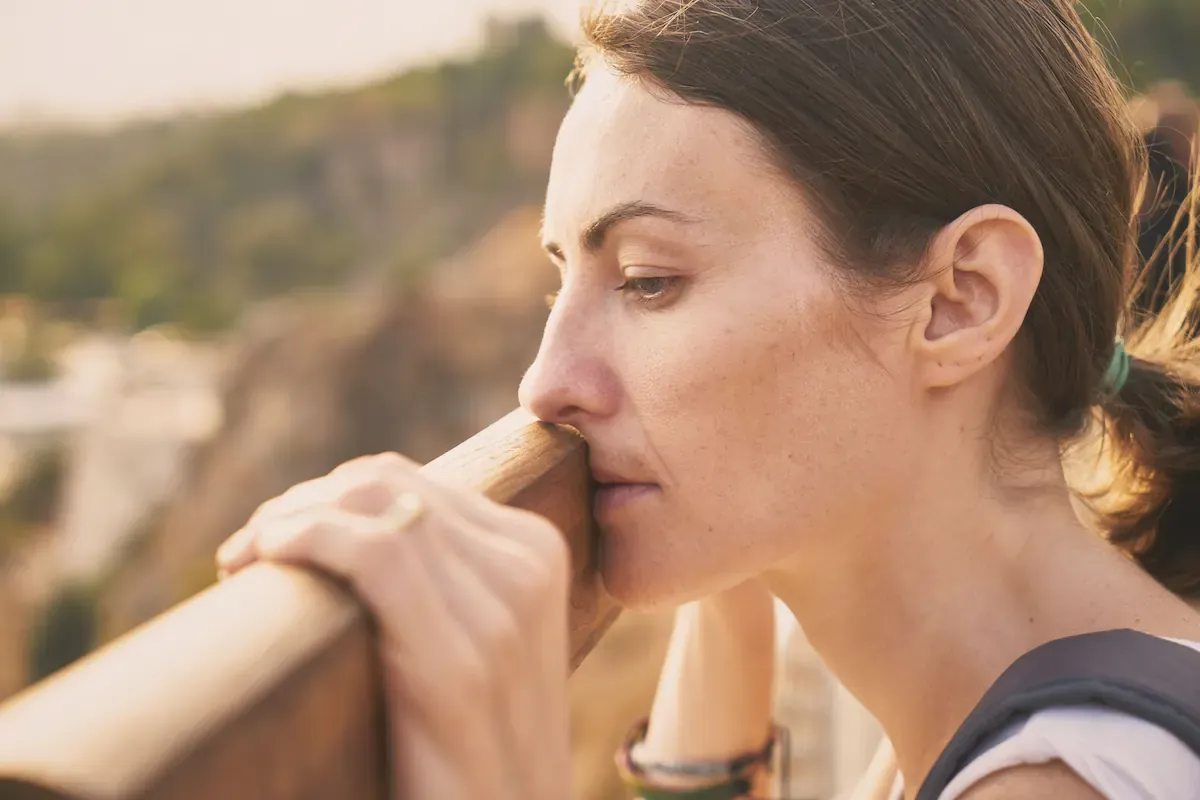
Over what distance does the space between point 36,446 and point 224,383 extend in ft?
69.9

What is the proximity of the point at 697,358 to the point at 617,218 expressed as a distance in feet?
0.48

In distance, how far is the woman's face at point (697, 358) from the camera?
3.20 ft

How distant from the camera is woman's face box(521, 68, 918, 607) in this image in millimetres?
975

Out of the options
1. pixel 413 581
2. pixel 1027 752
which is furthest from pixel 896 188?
pixel 413 581

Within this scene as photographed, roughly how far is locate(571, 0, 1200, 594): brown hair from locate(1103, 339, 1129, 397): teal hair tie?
0.21ft

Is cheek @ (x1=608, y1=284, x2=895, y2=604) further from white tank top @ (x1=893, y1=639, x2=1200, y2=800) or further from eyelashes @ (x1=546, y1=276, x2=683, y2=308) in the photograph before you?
white tank top @ (x1=893, y1=639, x2=1200, y2=800)

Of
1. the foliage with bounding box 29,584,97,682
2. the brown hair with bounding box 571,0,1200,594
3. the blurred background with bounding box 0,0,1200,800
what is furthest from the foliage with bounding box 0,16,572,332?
the brown hair with bounding box 571,0,1200,594

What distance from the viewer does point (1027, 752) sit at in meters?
0.87

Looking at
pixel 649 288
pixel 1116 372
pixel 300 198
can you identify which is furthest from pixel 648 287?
pixel 300 198

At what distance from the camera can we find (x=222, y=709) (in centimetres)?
41

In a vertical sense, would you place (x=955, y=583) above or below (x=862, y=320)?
below

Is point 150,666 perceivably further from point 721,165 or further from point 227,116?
point 227,116

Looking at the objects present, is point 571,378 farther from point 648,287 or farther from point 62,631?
point 62,631

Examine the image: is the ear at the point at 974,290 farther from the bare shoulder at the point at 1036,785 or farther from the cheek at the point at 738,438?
the bare shoulder at the point at 1036,785
